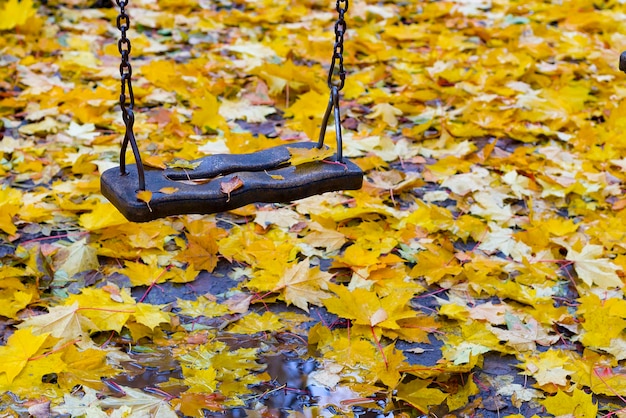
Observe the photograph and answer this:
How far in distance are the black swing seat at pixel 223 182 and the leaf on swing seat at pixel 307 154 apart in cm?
1

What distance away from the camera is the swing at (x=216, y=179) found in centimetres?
175

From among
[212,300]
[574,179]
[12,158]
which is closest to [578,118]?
[574,179]

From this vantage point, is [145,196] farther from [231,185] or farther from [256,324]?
[256,324]

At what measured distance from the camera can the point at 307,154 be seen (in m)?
2.06

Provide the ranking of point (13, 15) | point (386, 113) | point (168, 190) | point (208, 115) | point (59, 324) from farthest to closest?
1. point (13, 15)
2. point (386, 113)
3. point (208, 115)
4. point (59, 324)
5. point (168, 190)

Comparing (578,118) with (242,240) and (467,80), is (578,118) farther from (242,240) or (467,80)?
(242,240)

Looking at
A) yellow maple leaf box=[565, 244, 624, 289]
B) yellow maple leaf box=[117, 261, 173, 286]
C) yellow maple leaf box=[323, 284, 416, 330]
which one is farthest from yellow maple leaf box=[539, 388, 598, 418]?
yellow maple leaf box=[117, 261, 173, 286]

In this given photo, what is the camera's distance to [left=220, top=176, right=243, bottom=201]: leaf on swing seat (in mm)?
1828

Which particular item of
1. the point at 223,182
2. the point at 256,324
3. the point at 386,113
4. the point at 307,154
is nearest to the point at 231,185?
the point at 223,182

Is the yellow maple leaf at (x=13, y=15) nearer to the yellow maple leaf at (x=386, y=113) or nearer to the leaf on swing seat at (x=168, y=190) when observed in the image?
the yellow maple leaf at (x=386, y=113)

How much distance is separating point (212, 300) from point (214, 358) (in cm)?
29

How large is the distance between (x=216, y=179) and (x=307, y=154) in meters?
0.27

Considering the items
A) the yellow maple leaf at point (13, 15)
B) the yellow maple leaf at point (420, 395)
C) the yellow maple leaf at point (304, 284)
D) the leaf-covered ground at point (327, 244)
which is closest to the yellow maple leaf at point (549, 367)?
the leaf-covered ground at point (327, 244)

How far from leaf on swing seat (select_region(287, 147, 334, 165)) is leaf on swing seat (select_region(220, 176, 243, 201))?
0.21 metres
